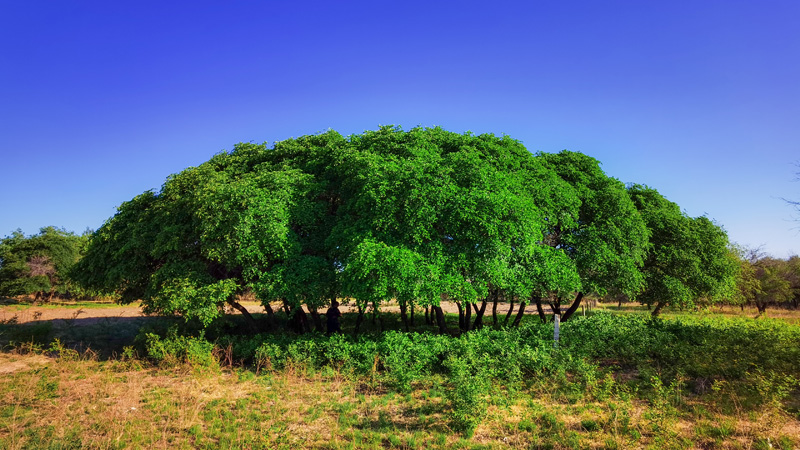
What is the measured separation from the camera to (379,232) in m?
14.7

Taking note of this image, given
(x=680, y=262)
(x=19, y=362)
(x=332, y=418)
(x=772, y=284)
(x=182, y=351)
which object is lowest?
(x=19, y=362)

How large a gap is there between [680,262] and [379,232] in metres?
17.4

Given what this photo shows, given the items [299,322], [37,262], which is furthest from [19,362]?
[37,262]

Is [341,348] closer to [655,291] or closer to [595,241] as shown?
[595,241]

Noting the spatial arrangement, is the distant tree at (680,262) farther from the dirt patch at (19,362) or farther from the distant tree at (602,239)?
the dirt patch at (19,362)

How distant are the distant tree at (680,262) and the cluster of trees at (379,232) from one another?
15cm

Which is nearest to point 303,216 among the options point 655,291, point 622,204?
point 622,204

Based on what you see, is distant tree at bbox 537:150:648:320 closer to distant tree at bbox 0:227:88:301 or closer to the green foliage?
the green foliage

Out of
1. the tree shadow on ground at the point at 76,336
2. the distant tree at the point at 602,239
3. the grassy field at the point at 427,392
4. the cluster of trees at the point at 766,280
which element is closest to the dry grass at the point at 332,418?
the grassy field at the point at 427,392

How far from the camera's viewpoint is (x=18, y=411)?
995 centimetres

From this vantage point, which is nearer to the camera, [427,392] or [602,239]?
[427,392]

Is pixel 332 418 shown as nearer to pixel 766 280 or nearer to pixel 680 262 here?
pixel 680 262

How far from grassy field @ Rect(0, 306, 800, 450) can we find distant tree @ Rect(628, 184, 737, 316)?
208 inches

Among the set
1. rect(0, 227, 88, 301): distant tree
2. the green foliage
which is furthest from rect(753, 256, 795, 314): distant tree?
rect(0, 227, 88, 301): distant tree
